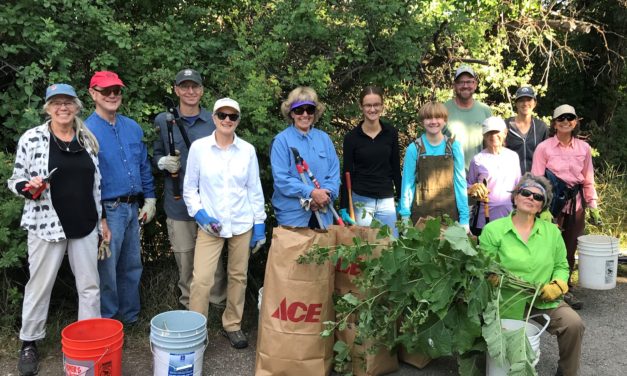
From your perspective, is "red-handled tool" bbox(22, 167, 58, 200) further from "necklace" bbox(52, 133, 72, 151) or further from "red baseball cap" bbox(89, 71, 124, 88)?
"red baseball cap" bbox(89, 71, 124, 88)

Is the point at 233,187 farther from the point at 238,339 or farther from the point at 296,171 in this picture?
the point at 238,339

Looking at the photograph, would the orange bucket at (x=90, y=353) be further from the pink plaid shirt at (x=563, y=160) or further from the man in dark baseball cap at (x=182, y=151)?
the pink plaid shirt at (x=563, y=160)

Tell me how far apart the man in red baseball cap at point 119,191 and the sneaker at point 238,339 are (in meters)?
0.90

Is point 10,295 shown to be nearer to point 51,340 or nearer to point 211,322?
point 51,340

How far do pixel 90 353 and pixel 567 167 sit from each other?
14.4 feet

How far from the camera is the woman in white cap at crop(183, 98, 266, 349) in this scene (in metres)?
4.15

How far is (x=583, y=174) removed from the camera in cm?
533

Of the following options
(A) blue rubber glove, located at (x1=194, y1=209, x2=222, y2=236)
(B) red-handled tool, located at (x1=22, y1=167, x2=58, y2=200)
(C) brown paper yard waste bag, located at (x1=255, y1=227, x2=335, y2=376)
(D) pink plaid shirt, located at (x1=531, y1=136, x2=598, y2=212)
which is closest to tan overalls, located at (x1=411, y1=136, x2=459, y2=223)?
(D) pink plaid shirt, located at (x1=531, y1=136, x2=598, y2=212)

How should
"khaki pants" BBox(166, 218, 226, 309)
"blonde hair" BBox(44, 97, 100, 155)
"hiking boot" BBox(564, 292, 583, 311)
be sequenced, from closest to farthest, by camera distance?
"blonde hair" BBox(44, 97, 100, 155) → "khaki pants" BBox(166, 218, 226, 309) → "hiking boot" BBox(564, 292, 583, 311)

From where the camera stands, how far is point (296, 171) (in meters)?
4.36

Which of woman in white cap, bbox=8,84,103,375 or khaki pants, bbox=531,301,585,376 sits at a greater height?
woman in white cap, bbox=8,84,103,375

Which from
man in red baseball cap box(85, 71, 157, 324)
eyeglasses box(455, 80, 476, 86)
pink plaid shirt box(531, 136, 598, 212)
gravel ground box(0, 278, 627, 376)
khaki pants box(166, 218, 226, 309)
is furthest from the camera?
pink plaid shirt box(531, 136, 598, 212)

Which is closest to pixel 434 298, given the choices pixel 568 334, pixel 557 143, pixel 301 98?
pixel 568 334

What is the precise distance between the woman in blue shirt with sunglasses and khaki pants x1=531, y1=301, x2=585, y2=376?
71.8 inches
